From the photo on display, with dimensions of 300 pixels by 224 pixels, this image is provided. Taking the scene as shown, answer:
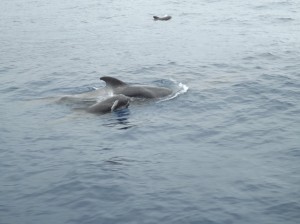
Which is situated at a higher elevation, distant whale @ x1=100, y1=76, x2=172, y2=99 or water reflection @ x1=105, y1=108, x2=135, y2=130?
distant whale @ x1=100, y1=76, x2=172, y2=99

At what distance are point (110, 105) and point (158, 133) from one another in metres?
3.30

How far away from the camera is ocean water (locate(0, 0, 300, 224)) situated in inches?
540

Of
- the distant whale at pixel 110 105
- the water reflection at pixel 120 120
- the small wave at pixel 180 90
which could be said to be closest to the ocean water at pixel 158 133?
the water reflection at pixel 120 120

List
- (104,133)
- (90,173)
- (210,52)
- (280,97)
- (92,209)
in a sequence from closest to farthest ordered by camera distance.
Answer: (92,209)
(90,173)
(104,133)
(280,97)
(210,52)

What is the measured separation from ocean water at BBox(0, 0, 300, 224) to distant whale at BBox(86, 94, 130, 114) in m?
0.34

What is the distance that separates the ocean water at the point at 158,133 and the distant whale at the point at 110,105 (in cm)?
34

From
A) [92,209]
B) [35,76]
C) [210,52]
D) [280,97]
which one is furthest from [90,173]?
[210,52]

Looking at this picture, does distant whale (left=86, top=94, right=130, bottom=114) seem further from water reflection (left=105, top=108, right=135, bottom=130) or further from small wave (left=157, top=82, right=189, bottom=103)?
small wave (left=157, top=82, right=189, bottom=103)

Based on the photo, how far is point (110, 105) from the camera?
21.1 metres

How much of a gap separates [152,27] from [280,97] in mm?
21608

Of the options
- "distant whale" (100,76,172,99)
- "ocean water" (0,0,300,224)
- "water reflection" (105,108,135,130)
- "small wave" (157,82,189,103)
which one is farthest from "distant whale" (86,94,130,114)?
"small wave" (157,82,189,103)

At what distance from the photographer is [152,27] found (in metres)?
42.0

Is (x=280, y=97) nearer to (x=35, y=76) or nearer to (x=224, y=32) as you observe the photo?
(x=35, y=76)

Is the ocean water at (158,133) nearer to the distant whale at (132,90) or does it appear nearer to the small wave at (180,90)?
the small wave at (180,90)
